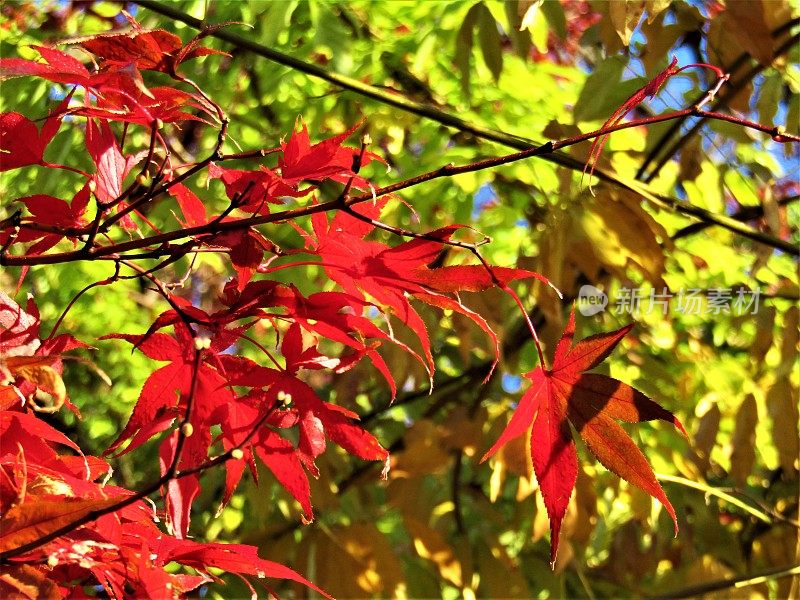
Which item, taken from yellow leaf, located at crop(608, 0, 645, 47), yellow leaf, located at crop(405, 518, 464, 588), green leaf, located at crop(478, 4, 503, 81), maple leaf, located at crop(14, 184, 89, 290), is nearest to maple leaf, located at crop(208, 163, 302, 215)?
maple leaf, located at crop(14, 184, 89, 290)

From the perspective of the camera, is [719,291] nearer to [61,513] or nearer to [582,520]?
[582,520]

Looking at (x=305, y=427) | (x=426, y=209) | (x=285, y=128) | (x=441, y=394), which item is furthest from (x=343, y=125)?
(x=305, y=427)

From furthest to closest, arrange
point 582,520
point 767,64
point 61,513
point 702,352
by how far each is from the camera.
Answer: point 702,352 → point 582,520 → point 767,64 → point 61,513

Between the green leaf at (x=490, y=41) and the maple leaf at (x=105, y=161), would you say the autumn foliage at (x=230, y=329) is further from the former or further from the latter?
the green leaf at (x=490, y=41)

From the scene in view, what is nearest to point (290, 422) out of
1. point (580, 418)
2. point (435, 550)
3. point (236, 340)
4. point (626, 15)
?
point (236, 340)

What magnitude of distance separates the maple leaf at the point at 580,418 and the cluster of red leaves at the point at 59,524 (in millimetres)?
154

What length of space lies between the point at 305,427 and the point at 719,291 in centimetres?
103

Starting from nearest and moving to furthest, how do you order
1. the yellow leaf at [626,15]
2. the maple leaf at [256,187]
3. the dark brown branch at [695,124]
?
the maple leaf at [256,187], the yellow leaf at [626,15], the dark brown branch at [695,124]

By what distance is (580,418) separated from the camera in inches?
21.9

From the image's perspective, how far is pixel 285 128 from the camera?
1610 millimetres

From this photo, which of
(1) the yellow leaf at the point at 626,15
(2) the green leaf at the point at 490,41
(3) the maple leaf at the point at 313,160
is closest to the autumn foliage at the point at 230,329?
(3) the maple leaf at the point at 313,160

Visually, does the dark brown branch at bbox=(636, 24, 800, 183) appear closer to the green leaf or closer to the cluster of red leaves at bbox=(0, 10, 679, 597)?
the green leaf

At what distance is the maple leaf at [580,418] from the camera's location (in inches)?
20.9

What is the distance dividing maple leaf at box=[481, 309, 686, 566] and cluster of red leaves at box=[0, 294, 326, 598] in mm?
154
